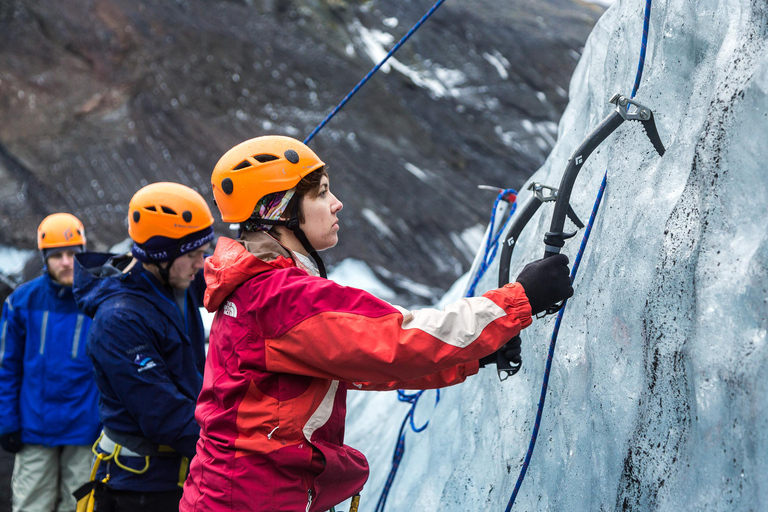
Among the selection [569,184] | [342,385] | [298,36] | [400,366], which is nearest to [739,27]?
[569,184]

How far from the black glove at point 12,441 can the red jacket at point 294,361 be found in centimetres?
228

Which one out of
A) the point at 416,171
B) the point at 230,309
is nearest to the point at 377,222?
the point at 416,171

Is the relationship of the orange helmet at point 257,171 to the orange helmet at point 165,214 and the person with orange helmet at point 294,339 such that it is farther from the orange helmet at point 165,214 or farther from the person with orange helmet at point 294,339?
the orange helmet at point 165,214

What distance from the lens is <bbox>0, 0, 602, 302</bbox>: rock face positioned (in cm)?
908

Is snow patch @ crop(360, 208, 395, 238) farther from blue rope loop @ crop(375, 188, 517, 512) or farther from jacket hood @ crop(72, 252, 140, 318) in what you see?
jacket hood @ crop(72, 252, 140, 318)

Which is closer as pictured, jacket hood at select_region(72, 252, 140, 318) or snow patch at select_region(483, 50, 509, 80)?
jacket hood at select_region(72, 252, 140, 318)

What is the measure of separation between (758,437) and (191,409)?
1.93 m

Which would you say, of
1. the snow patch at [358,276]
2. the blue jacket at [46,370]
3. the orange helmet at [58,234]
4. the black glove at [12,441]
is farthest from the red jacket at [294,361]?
the snow patch at [358,276]

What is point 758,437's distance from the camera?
4.74 ft

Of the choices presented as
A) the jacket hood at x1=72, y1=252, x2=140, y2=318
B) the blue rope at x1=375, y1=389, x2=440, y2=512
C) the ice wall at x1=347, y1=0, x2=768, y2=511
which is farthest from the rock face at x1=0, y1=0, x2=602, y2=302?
the ice wall at x1=347, y1=0, x2=768, y2=511

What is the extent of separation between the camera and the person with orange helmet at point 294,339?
157 centimetres

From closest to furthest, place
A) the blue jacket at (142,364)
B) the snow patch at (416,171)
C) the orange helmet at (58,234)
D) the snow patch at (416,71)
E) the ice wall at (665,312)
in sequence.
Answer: the ice wall at (665,312) < the blue jacket at (142,364) < the orange helmet at (58,234) < the snow patch at (416,171) < the snow patch at (416,71)

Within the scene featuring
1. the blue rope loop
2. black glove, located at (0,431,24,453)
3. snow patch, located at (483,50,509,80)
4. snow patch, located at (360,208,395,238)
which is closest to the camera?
the blue rope loop

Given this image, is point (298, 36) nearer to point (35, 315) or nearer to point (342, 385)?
point (35, 315)
